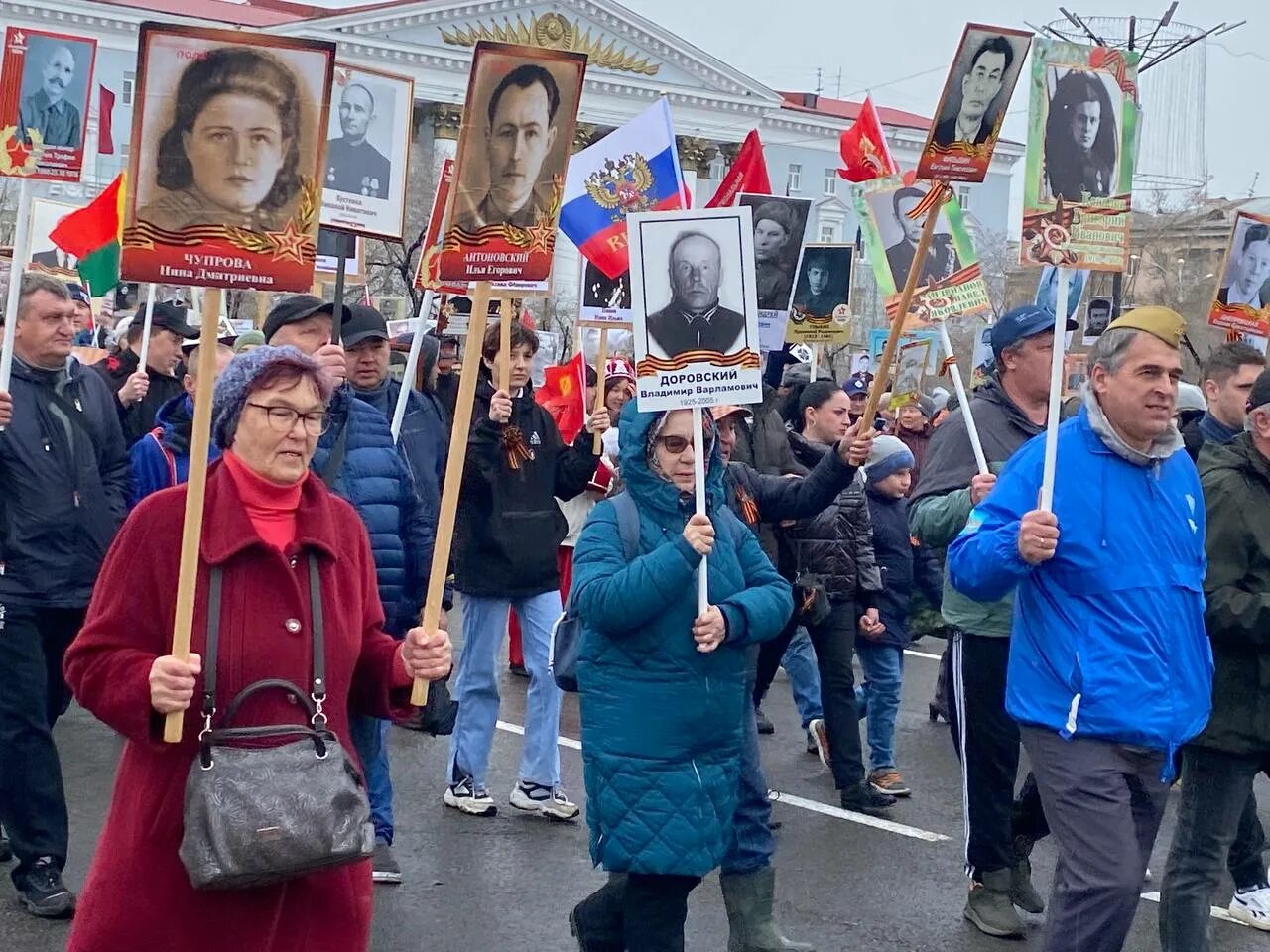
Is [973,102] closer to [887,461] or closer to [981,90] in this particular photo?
[981,90]

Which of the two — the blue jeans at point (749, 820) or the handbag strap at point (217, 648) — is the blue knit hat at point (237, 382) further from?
the blue jeans at point (749, 820)

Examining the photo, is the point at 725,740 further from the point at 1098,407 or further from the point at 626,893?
the point at 1098,407

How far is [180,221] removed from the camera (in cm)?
373

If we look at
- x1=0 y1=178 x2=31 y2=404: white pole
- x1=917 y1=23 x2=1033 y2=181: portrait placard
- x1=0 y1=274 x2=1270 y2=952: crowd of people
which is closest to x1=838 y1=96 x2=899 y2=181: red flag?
x1=0 y1=274 x2=1270 y2=952: crowd of people

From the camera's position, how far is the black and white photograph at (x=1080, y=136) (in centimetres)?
539

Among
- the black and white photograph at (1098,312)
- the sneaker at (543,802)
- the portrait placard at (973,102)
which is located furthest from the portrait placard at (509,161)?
the black and white photograph at (1098,312)

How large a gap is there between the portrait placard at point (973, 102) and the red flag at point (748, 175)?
215cm

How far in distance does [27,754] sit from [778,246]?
13.9ft

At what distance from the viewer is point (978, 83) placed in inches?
233

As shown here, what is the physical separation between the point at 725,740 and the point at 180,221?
2056 millimetres

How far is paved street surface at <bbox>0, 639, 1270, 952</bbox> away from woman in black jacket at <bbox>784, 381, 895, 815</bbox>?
0.67 ft

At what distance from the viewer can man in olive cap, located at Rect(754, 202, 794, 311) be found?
→ 852 centimetres

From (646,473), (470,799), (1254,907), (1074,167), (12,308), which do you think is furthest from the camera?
(470,799)

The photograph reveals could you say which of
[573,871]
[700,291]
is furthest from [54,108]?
[573,871]
